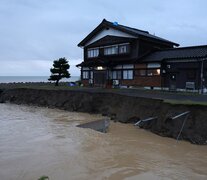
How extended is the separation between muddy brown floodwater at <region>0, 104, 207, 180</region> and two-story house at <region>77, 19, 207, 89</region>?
1009 cm

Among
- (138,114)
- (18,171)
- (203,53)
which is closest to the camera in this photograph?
(18,171)

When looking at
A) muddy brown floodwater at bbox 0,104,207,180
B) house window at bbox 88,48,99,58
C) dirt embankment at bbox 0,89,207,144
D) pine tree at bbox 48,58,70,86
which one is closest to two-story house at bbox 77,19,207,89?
house window at bbox 88,48,99,58

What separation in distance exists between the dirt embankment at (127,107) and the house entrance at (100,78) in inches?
271

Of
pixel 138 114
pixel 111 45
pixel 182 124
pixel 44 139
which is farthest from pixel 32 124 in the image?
pixel 111 45

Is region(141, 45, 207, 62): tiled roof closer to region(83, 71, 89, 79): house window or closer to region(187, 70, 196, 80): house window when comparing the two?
region(187, 70, 196, 80): house window

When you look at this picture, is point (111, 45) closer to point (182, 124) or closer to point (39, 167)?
point (182, 124)

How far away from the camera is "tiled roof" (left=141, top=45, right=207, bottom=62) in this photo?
22291 millimetres

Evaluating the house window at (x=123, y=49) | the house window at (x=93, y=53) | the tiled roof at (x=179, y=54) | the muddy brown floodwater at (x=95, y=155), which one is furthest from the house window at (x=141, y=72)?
the muddy brown floodwater at (x=95, y=155)

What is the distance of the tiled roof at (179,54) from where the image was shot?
2229 cm

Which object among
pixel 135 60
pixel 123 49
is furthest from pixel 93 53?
pixel 135 60

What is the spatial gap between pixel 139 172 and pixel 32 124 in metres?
9.66

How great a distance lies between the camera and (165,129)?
41.8 feet

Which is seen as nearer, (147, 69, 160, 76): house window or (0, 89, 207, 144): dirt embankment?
(0, 89, 207, 144): dirt embankment

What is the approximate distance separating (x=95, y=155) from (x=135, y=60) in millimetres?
17343
